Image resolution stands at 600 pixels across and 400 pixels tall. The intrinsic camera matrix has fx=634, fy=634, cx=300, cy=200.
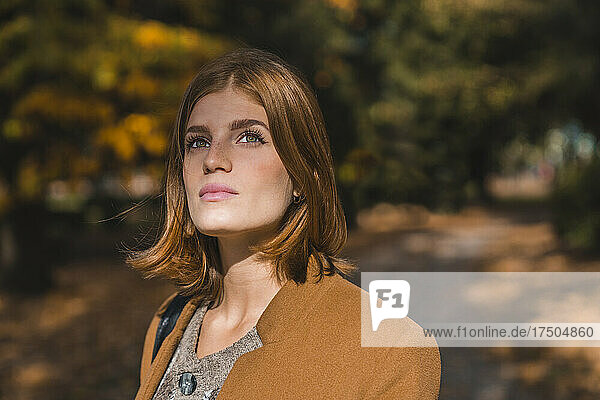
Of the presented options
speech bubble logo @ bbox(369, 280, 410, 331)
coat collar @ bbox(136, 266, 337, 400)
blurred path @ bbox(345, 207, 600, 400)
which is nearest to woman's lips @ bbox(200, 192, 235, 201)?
Result: coat collar @ bbox(136, 266, 337, 400)

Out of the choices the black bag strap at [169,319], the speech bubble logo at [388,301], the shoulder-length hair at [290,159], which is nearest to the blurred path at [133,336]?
the speech bubble logo at [388,301]

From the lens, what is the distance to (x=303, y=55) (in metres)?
10.1

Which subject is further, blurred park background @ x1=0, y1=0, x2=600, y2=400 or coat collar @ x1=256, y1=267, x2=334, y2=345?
blurred park background @ x1=0, y1=0, x2=600, y2=400

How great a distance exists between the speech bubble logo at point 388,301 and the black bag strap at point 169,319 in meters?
0.63

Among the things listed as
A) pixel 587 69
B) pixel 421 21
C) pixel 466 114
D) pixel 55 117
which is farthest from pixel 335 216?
pixel 421 21

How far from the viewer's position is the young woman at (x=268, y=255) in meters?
1.54

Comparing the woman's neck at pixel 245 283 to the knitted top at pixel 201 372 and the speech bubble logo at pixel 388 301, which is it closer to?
the knitted top at pixel 201 372

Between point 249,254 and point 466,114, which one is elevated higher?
point 249,254

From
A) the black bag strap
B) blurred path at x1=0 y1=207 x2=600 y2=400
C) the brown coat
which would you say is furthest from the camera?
blurred path at x1=0 y1=207 x2=600 y2=400

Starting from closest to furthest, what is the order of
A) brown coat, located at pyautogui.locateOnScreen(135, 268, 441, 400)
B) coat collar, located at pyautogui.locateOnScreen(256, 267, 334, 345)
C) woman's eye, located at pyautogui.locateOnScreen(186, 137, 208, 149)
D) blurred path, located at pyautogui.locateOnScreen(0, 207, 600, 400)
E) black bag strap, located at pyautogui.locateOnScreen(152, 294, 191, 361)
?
brown coat, located at pyautogui.locateOnScreen(135, 268, 441, 400) → coat collar, located at pyautogui.locateOnScreen(256, 267, 334, 345) → woman's eye, located at pyautogui.locateOnScreen(186, 137, 208, 149) → black bag strap, located at pyautogui.locateOnScreen(152, 294, 191, 361) → blurred path, located at pyautogui.locateOnScreen(0, 207, 600, 400)

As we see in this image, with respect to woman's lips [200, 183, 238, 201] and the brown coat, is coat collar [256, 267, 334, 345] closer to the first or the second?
the brown coat

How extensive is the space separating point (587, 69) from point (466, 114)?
12.4 feet

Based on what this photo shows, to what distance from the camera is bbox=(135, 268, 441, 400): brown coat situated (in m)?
1.51

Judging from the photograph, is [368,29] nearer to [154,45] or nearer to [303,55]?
[303,55]
